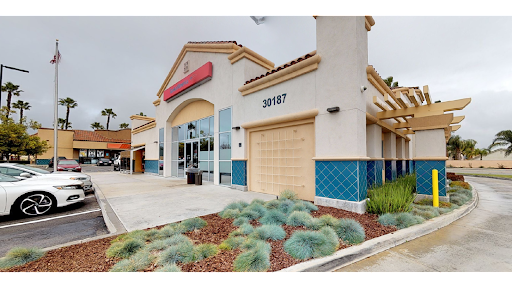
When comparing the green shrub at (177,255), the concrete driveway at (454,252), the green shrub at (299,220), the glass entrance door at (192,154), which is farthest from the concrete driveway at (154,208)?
the glass entrance door at (192,154)

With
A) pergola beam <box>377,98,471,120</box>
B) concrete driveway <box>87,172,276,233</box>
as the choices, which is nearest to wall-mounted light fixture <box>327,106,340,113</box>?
pergola beam <box>377,98,471,120</box>

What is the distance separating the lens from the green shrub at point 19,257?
3.03 meters

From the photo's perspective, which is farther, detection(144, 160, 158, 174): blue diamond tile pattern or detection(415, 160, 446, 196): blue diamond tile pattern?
detection(144, 160, 158, 174): blue diamond tile pattern

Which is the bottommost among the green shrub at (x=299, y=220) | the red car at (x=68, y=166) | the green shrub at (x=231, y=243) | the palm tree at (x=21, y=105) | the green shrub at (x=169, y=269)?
the green shrub at (x=231, y=243)

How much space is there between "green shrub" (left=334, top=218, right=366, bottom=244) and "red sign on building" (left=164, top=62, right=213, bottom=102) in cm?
996

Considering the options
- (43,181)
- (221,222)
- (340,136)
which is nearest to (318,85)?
(340,136)

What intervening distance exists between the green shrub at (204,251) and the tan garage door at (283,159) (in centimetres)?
442

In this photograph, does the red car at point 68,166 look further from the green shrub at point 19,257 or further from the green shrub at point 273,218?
the green shrub at point 273,218

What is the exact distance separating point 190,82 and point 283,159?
8.27 metres

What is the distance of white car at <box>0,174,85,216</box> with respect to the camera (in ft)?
18.4

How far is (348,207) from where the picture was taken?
591 centimetres

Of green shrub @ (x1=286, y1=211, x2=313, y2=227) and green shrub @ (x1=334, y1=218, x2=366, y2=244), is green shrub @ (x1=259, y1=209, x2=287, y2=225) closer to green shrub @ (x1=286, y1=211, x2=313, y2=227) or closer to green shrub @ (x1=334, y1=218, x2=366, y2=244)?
green shrub @ (x1=286, y1=211, x2=313, y2=227)

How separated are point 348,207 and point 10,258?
260 inches
